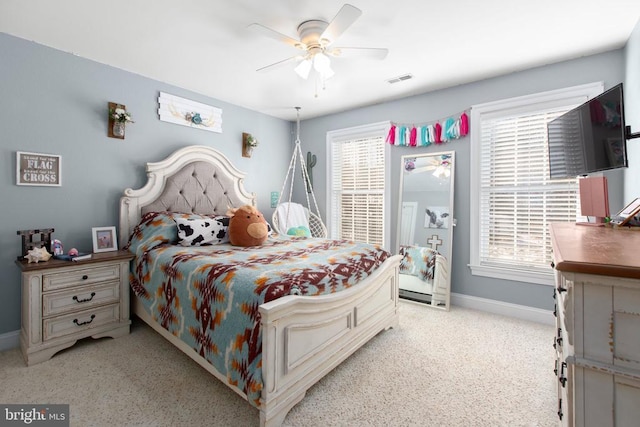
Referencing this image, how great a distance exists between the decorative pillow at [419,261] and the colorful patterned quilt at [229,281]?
38.5 inches

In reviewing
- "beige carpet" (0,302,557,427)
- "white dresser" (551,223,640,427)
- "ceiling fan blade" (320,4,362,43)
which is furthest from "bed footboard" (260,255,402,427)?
"ceiling fan blade" (320,4,362,43)

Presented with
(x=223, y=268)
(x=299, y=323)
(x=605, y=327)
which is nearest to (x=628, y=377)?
(x=605, y=327)

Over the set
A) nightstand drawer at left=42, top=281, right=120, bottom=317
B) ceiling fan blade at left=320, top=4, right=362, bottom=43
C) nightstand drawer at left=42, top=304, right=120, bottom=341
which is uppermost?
ceiling fan blade at left=320, top=4, right=362, bottom=43

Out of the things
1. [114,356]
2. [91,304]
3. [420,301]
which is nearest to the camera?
[114,356]

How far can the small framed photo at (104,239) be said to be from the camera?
261cm

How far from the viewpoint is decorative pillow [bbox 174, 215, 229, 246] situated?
2.68 metres

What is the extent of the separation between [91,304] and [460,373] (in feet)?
9.39

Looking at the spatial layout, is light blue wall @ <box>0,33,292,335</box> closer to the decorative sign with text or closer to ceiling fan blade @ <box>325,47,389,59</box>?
the decorative sign with text

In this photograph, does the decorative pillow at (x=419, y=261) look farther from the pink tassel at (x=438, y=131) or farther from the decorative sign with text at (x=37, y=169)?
the decorative sign with text at (x=37, y=169)

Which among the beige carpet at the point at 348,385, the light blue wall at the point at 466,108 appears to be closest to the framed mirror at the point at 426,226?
the light blue wall at the point at 466,108

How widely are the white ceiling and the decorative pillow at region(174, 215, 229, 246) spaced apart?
1496 mm

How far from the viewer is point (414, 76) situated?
3.05 metres

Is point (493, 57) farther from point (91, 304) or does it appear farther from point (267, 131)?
point (91, 304)

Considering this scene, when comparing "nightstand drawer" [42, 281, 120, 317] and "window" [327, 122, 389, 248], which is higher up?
"window" [327, 122, 389, 248]
